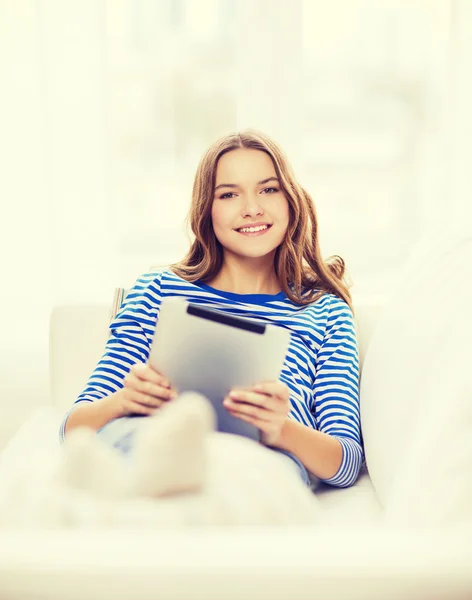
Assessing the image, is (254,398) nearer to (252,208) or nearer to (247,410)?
(247,410)

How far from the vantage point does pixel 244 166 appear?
1379 millimetres

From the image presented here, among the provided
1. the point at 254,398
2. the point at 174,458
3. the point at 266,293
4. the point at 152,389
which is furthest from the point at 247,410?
the point at 266,293

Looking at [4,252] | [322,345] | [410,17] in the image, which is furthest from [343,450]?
[410,17]

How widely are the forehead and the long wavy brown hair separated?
0.01 m

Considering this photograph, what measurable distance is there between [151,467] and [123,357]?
581 mm

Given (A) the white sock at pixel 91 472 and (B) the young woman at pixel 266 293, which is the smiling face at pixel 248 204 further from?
(A) the white sock at pixel 91 472

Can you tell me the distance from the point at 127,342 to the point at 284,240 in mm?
375

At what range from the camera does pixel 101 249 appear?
223 cm

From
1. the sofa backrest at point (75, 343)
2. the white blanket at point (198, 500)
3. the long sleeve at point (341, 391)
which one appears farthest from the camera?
the sofa backrest at point (75, 343)

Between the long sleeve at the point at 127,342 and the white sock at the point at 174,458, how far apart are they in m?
0.51

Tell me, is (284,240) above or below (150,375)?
above

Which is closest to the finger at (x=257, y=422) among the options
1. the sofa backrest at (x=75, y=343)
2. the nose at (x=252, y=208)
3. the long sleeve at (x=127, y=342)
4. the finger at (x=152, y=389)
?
the finger at (x=152, y=389)

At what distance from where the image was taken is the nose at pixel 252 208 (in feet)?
4.45

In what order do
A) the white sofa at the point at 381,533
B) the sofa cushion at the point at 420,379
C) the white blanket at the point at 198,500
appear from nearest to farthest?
1. the white sofa at the point at 381,533
2. the white blanket at the point at 198,500
3. the sofa cushion at the point at 420,379
